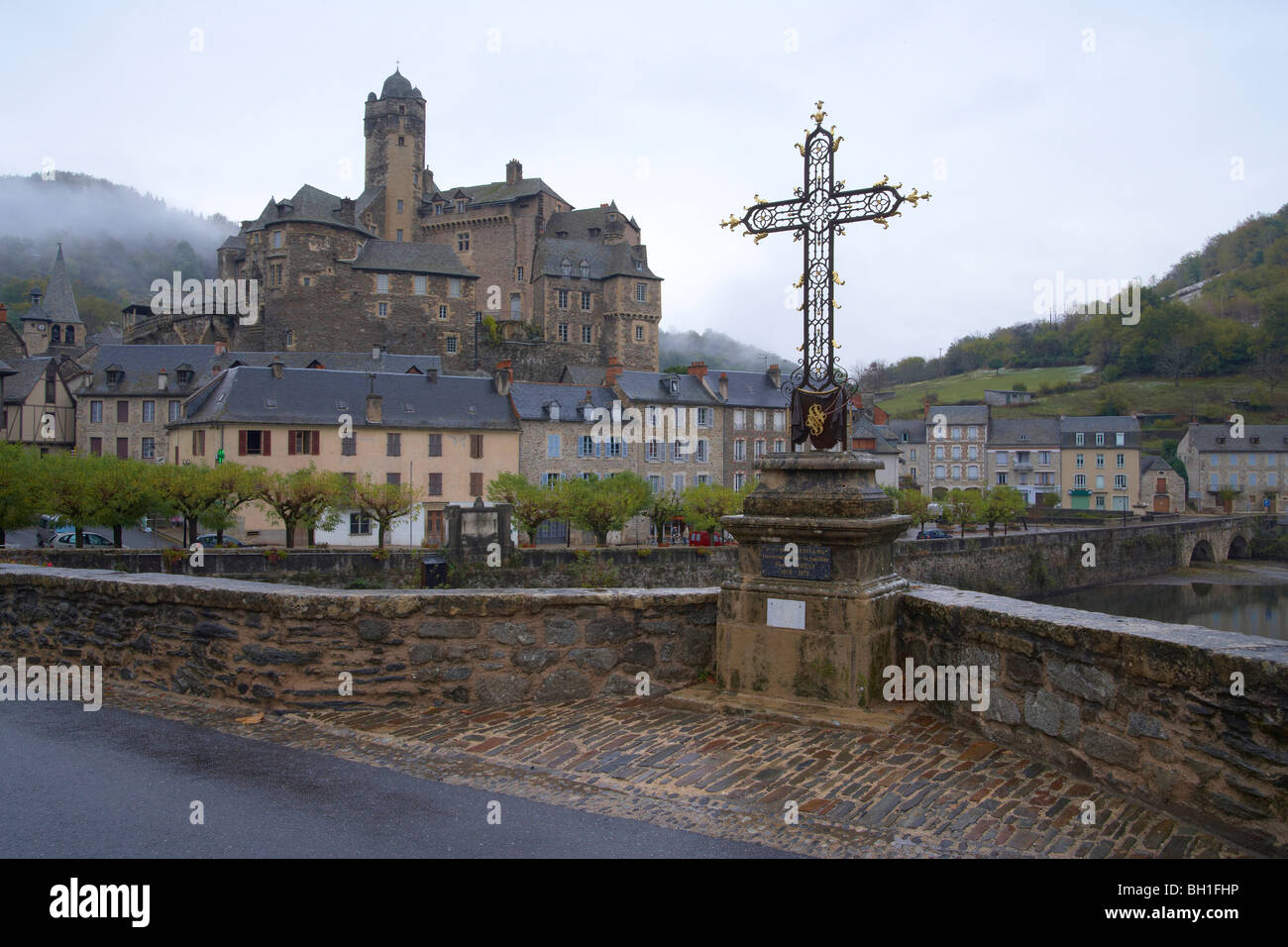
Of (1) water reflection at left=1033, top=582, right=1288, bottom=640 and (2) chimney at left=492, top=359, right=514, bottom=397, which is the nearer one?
(1) water reflection at left=1033, top=582, right=1288, bottom=640

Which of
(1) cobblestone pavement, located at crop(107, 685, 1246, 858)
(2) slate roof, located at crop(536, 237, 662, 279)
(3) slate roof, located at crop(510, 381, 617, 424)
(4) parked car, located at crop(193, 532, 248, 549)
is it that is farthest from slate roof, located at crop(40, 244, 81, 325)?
(1) cobblestone pavement, located at crop(107, 685, 1246, 858)

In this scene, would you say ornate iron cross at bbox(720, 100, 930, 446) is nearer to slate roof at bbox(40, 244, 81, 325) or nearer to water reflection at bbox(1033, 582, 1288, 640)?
water reflection at bbox(1033, 582, 1288, 640)

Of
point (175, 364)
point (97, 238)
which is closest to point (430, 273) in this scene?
point (175, 364)

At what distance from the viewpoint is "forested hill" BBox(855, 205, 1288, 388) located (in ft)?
329

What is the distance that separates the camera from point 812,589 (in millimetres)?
5977

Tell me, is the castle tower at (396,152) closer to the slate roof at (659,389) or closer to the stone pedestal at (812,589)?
the slate roof at (659,389)

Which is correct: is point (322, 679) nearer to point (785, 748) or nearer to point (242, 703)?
point (242, 703)

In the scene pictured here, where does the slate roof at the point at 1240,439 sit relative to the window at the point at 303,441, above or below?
above

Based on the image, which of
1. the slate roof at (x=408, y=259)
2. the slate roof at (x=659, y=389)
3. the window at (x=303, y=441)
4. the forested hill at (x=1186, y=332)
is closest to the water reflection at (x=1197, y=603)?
the slate roof at (x=659, y=389)

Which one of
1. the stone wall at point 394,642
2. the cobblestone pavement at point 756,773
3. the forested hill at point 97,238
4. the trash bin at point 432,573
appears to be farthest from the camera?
the forested hill at point 97,238

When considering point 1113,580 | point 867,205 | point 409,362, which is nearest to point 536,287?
point 409,362

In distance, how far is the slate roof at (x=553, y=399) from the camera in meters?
47.1

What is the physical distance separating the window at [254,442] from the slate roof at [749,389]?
2571cm

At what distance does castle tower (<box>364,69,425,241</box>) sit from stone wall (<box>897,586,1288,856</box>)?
86309mm
